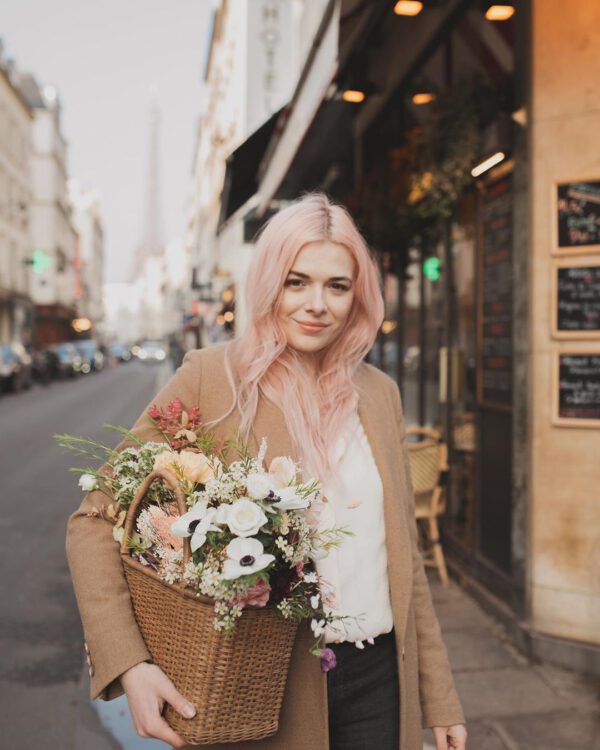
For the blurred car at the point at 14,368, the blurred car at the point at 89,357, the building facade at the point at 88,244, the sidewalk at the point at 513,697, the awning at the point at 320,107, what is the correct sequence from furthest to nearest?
1. the building facade at the point at 88,244
2. the blurred car at the point at 89,357
3. the blurred car at the point at 14,368
4. the awning at the point at 320,107
5. the sidewalk at the point at 513,697

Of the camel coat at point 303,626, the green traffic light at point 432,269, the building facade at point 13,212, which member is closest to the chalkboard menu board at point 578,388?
the camel coat at point 303,626

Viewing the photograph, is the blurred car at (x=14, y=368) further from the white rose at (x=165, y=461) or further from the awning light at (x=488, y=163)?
the white rose at (x=165, y=461)

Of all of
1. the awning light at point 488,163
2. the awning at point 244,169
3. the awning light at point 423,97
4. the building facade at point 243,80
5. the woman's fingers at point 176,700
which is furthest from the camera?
the building facade at point 243,80

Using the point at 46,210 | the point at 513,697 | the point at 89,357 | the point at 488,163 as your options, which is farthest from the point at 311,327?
the point at 46,210

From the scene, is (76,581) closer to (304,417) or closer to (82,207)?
(304,417)

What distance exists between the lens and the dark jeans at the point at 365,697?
1.70 metres

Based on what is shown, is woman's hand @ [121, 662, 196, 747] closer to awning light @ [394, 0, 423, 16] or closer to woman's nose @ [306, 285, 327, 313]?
woman's nose @ [306, 285, 327, 313]

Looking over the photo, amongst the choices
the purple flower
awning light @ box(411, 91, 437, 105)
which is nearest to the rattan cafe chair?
awning light @ box(411, 91, 437, 105)

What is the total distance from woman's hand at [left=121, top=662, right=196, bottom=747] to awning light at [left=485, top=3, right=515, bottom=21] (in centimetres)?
442

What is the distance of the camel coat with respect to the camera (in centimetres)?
147

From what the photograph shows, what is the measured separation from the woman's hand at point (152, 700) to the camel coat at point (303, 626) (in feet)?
0.09

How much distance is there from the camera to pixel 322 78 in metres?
5.37

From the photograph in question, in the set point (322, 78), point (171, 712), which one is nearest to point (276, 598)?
point (171, 712)

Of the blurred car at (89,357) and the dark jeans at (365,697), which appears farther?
the blurred car at (89,357)
